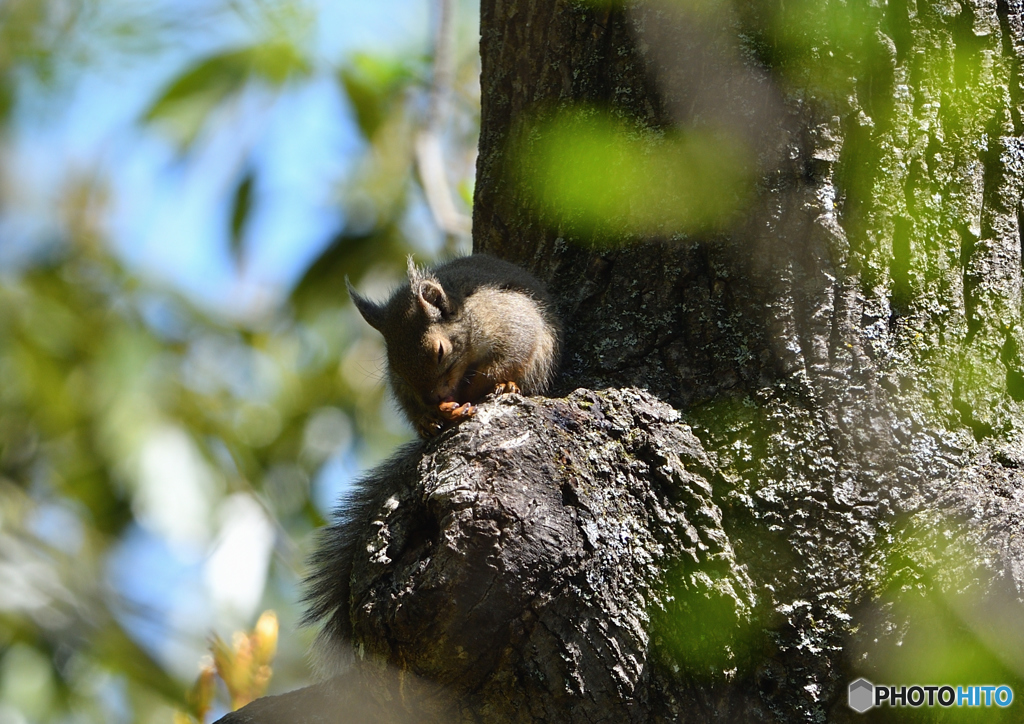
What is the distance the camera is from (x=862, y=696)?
125 centimetres

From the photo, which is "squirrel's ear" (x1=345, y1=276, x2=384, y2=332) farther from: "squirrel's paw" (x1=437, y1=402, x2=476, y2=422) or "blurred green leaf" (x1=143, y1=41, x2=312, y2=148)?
"blurred green leaf" (x1=143, y1=41, x2=312, y2=148)

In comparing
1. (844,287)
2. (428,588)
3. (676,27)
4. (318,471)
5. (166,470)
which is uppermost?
(676,27)

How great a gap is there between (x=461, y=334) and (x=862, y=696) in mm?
1197

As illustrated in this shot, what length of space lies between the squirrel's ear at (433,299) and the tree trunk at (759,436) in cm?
41

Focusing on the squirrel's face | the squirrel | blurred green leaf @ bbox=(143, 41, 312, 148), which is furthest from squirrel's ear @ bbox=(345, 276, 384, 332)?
blurred green leaf @ bbox=(143, 41, 312, 148)

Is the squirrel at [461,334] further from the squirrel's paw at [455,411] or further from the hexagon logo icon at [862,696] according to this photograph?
the hexagon logo icon at [862,696]

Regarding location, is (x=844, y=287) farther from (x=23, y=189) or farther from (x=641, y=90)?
(x=23, y=189)

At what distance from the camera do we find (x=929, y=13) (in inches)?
63.3

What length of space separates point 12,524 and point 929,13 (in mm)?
3738

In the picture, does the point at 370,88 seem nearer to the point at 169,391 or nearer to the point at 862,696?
the point at 169,391

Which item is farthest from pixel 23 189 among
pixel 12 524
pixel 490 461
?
pixel 490 461

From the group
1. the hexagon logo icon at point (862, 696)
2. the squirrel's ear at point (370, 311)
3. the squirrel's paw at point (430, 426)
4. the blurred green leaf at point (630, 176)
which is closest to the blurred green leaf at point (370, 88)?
the squirrel's ear at point (370, 311)

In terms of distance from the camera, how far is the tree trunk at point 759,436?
1.21 metres

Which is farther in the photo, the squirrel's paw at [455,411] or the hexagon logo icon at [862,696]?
the squirrel's paw at [455,411]
